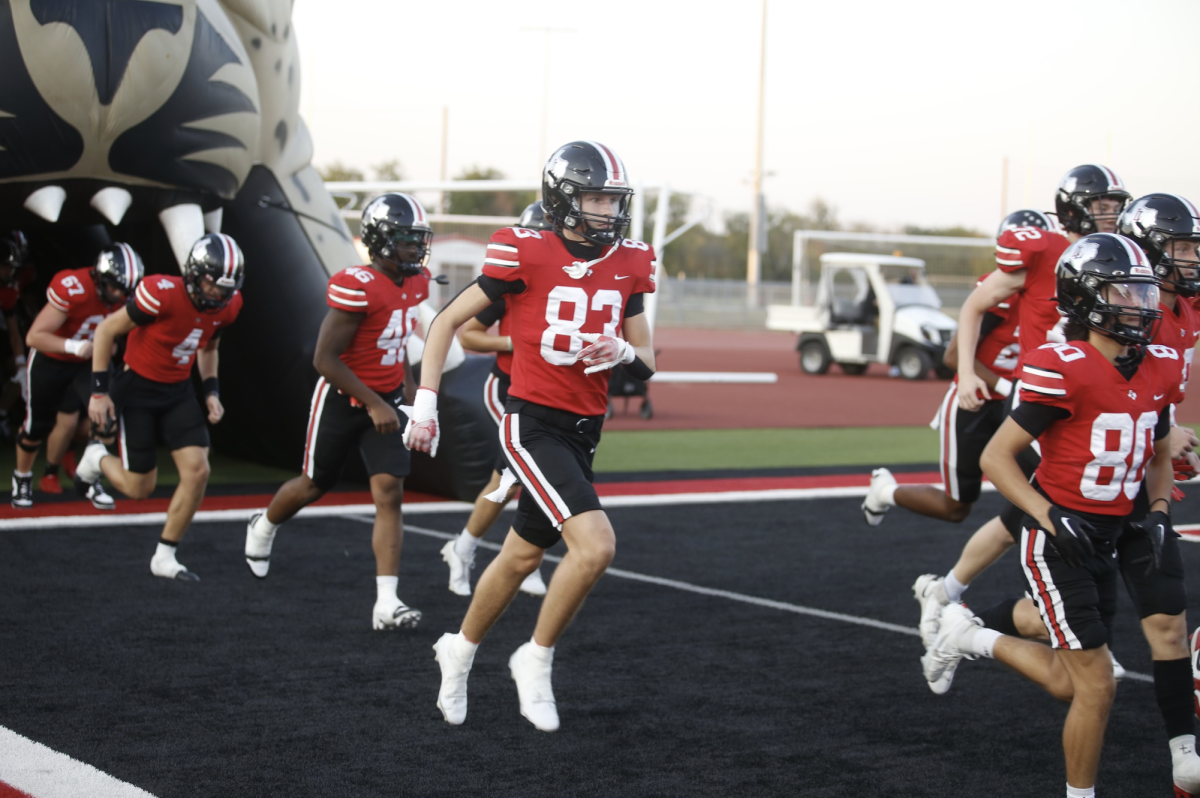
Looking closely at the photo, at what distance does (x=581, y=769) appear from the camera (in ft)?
11.9

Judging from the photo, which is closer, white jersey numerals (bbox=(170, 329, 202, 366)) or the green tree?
white jersey numerals (bbox=(170, 329, 202, 366))

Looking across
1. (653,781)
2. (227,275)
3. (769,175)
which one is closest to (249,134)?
(227,275)

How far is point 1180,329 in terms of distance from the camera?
3994mm

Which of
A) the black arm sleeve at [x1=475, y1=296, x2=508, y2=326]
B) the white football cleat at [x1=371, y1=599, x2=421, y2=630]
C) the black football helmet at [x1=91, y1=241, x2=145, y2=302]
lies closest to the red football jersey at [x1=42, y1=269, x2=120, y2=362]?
the black football helmet at [x1=91, y1=241, x2=145, y2=302]

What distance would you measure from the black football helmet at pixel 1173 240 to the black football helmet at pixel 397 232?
2.93m

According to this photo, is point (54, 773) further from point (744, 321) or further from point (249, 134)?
point (744, 321)

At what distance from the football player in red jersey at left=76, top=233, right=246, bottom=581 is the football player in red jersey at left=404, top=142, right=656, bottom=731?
2310 mm

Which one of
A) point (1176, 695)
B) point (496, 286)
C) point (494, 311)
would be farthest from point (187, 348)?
point (1176, 695)

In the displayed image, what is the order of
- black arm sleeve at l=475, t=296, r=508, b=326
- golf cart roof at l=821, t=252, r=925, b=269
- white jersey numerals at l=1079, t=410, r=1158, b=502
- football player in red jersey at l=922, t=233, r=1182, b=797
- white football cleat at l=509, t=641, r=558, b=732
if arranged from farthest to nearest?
golf cart roof at l=821, t=252, r=925, b=269 → black arm sleeve at l=475, t=296, r=508, b=326 → white football cleat at l=509, t=641, r=558, b=732 → white jersey numerals at l=1079, t=410, r=1158, b=502 → football player in red jersey at l=922, t=233, r=1182, b=797

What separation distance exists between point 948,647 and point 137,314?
417 cm

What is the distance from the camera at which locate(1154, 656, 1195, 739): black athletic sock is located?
356 cm

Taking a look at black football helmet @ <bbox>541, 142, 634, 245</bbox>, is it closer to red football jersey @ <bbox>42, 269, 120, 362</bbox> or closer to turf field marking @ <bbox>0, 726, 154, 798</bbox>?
turf field marking @ <bbox>0, 726, 154, 798</bbox>

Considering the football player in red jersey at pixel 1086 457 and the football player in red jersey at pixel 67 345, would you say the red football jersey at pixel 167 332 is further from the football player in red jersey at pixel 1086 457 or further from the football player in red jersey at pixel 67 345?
the football player in red jersey at pixel 1086 457

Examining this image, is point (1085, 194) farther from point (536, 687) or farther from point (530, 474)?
point (536, 687)
